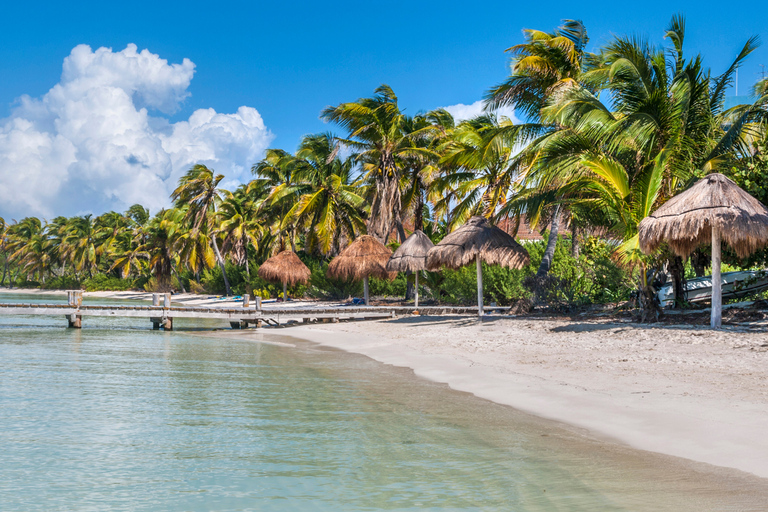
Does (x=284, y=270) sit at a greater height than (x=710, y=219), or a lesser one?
lesser

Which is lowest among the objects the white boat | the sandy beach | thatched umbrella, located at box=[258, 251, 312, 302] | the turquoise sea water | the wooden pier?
the turquoise sea water

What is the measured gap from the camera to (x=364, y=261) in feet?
76.5

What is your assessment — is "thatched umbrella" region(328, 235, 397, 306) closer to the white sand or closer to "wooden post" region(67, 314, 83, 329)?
the white sand

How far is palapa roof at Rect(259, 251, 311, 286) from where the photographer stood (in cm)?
2722

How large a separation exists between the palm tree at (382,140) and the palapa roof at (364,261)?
1.02 m

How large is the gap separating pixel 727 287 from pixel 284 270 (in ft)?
59.6

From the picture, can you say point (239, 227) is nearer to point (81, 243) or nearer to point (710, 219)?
point (710, 219)

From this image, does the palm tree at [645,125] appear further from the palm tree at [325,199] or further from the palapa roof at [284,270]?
the palapa roof at [284,270]

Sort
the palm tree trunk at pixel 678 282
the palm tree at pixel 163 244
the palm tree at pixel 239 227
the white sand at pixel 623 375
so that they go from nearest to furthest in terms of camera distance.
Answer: the white sand at pixel 623 375 → the palm tree trunk at pixel 678 282 → the palm tree at pixel 239 227 → the palm tree at pixel 163 244

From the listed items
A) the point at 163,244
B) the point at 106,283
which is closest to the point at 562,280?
the point at 163,244

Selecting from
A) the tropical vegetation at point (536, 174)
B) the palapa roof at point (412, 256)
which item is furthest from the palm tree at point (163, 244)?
the palapa roof at point (412, 256)

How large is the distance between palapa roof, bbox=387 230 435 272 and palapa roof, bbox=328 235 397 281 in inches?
73.4

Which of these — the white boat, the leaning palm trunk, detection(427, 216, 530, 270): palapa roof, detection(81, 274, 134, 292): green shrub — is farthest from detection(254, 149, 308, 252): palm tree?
detection(81, 274, 134, 292): green shrub

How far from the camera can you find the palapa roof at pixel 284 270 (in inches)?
1072
